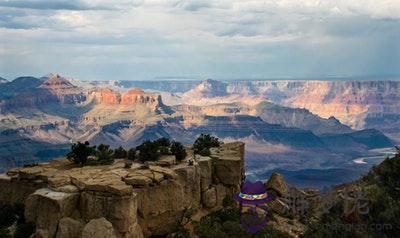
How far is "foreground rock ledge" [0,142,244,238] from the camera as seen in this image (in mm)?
34594

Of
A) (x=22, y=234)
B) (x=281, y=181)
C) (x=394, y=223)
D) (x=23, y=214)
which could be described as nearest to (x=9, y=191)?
(x=23, y=214)

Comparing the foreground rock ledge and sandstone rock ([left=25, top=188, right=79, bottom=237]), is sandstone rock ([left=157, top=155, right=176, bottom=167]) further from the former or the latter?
sandstone rock ([left=25, top=188, right=79, bottom=237])

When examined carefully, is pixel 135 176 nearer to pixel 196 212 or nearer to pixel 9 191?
pixel 196 212

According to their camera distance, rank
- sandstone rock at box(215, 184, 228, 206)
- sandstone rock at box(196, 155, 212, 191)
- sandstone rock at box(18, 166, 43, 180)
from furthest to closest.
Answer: sandstone rock at box(215, 184, 228, 206)
sandstone rock at box(196, 155, 212, 191)
sandstone rock at box(18, 166, 43, 180)

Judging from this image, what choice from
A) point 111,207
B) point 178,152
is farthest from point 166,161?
point 111,207

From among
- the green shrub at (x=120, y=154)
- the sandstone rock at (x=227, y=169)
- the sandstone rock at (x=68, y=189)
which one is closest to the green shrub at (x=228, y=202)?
the sandstone rock at (x=227, y=169)

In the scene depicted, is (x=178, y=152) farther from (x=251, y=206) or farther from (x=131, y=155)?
(x=251, y=206)

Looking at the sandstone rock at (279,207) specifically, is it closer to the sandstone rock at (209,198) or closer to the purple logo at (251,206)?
the purple logo at (251,206)

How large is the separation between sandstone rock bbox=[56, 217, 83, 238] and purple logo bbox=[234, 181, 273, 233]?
13.2m

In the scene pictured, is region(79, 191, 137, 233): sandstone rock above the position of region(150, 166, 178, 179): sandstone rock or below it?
below

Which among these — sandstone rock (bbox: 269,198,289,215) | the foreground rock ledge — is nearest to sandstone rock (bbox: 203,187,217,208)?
the foreground rock ledge

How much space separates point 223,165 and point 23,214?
17.1 meters

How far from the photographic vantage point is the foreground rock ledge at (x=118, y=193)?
34594 mm

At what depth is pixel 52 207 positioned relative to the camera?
115 feet
